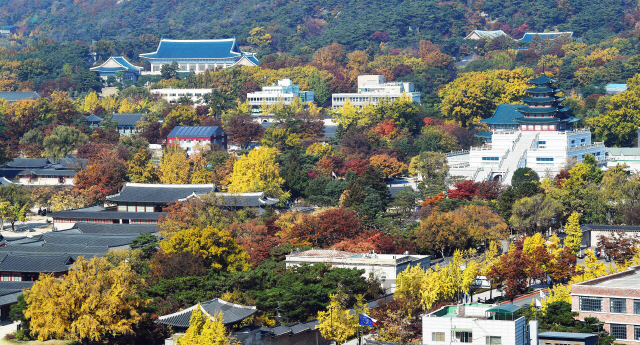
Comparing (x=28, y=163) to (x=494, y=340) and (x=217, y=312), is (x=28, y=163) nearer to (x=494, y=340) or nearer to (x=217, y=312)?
(x=217, y=312)

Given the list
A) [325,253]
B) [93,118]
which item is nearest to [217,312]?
[325,253]

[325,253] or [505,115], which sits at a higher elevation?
[505,115]

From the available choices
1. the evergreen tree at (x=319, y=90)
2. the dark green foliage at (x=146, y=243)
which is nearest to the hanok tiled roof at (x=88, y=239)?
the dark green foliage at (x=146, y=243)

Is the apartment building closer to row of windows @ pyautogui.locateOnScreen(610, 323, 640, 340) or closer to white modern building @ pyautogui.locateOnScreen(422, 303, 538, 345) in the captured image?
row of windows @ pyautogui.locateOnScreen(610, 323, 640, 340)

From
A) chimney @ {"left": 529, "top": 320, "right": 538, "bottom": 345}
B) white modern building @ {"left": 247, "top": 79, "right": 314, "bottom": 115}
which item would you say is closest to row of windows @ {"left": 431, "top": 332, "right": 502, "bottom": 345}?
chimney @ {"left": 529, "top": 320, "right": 538, "bottom": 345}

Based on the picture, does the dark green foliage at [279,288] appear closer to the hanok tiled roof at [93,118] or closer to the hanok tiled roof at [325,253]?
the hanok tiled roof at [325,253]

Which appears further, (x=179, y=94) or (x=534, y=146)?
(x=179, y=94)

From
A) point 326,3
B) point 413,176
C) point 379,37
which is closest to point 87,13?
point 326,3

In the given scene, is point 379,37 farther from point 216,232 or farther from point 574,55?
point 216,232
